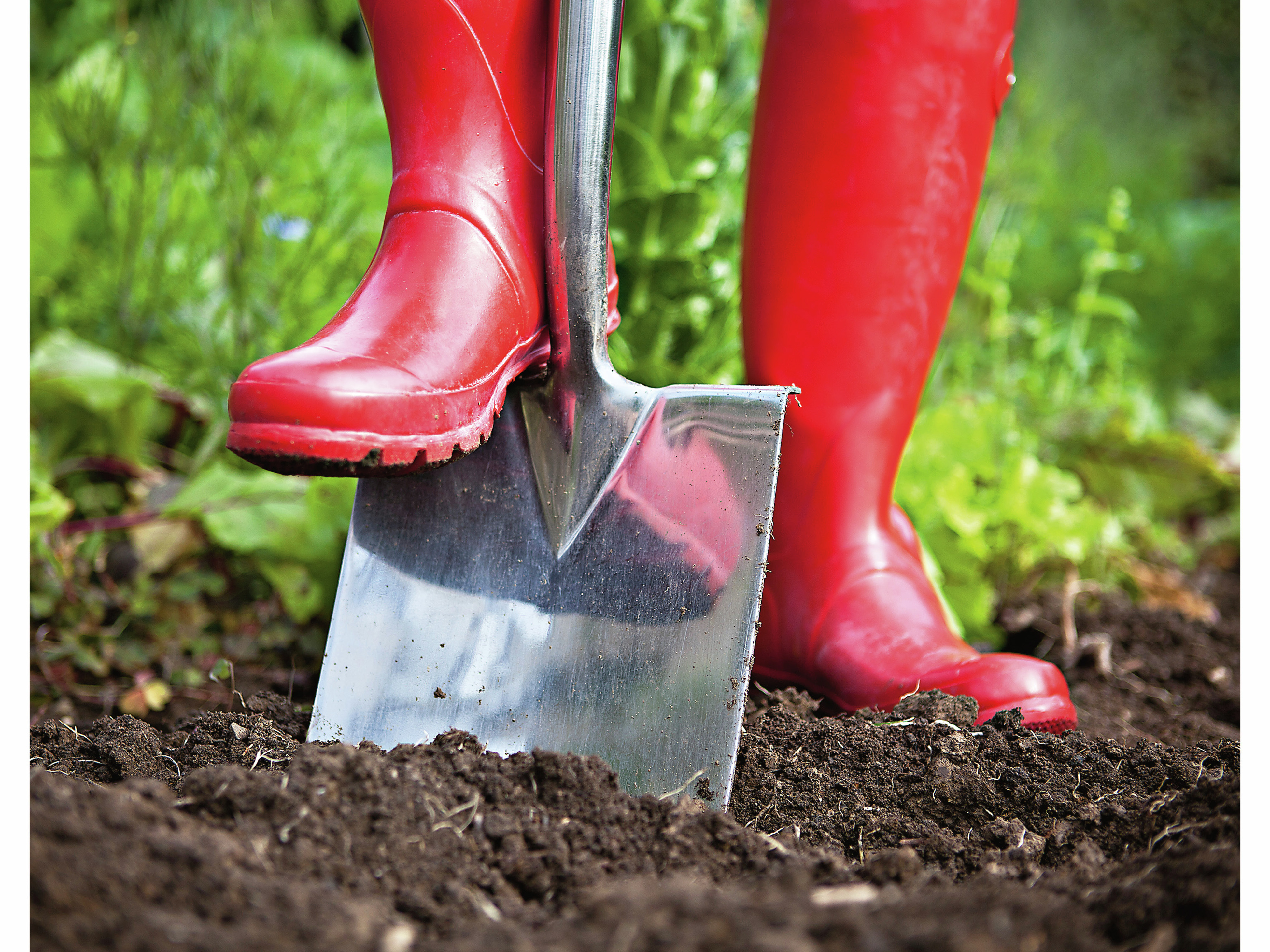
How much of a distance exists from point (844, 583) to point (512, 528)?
404 millimetres

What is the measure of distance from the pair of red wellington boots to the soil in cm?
13

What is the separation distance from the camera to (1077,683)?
4.95ft

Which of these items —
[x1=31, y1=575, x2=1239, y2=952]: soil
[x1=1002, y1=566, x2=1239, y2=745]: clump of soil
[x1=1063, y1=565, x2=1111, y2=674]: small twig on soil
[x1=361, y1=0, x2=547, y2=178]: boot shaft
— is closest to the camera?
[x1=31, y1=575, x2=1239, y2=952]: soil

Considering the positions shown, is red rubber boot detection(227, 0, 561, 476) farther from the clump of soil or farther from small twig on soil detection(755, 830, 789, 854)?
the clump of soil

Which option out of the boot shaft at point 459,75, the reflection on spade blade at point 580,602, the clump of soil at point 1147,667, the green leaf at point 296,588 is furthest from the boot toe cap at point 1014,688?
the green leaf at point 296,588

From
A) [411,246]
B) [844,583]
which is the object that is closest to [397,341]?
[411,246]

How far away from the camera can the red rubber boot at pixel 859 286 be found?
108 centimetres

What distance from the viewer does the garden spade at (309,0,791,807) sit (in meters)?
0.93

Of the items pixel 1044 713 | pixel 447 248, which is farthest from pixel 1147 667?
pixel 447 248

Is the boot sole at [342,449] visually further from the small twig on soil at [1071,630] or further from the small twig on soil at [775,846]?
the small twig on soil at [1071,630]

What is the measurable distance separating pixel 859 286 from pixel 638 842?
69cm

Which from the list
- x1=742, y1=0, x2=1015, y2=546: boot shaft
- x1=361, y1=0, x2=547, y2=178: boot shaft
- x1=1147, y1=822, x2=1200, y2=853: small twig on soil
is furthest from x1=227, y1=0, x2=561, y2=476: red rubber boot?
x1=1147, y1=822, x2=1200, y2=853: small twig on soil

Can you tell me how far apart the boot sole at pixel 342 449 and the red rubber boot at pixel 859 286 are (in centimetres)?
44

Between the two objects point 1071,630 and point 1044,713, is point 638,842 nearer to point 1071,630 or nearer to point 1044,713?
point 1044,713
